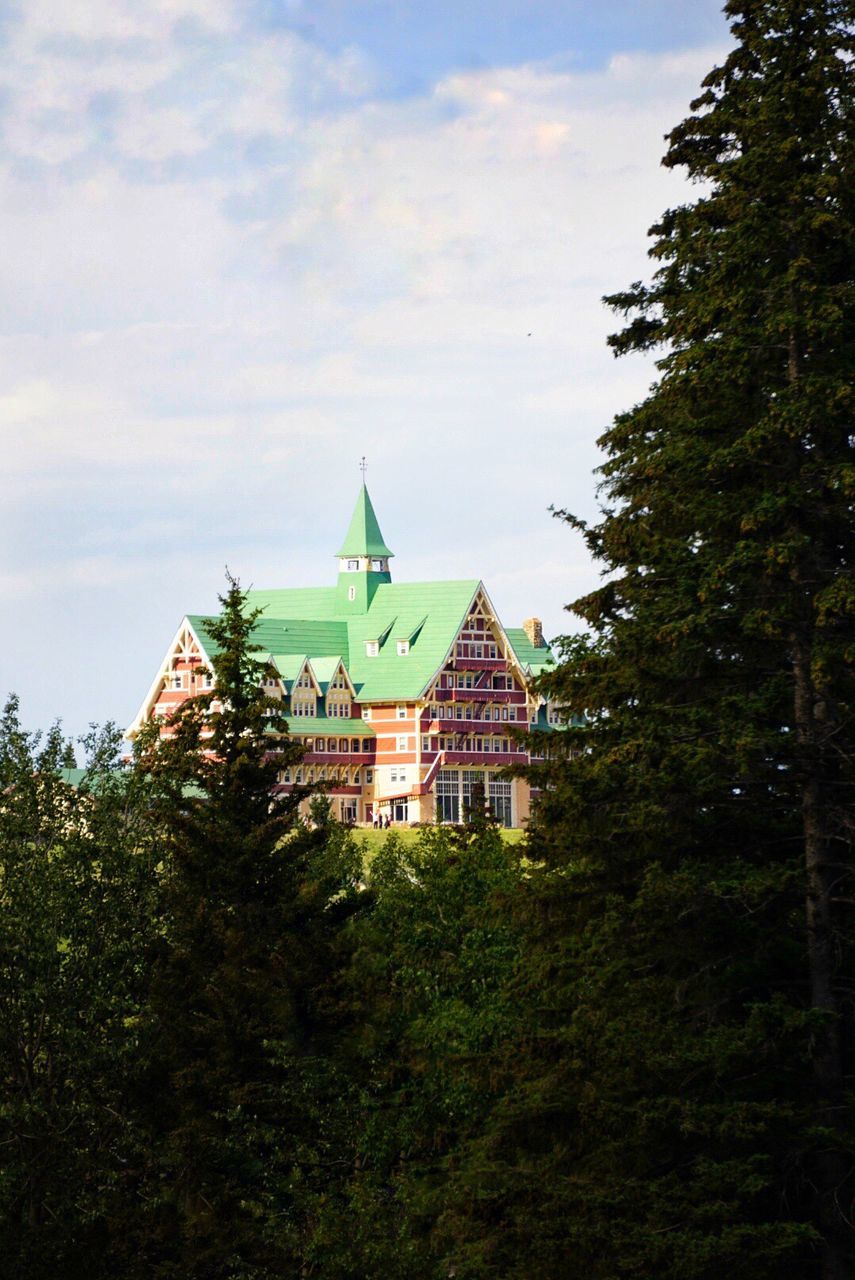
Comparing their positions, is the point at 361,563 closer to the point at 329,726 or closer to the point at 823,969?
the point at 329,726

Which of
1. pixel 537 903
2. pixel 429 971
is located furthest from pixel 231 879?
pixel 537 903

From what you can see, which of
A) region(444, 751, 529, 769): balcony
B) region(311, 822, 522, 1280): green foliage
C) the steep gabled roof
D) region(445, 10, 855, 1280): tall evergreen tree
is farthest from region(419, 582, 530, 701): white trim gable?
region(445, 10, 855, 1280): tall evergreen tree

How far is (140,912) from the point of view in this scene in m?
41.2

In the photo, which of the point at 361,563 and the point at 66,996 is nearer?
the point at 66,996

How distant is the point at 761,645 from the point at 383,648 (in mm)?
112529

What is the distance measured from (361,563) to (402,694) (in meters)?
15.0

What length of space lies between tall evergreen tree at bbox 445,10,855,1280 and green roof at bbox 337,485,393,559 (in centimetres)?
11783

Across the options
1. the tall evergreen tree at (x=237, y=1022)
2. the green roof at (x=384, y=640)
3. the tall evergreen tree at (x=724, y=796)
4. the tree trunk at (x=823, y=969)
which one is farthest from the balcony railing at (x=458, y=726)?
the tree trunk at (x=823, y=969)

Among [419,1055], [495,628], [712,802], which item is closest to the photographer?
[712,802]

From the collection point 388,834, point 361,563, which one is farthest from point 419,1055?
point 361,563

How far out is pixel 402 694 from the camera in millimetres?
132375

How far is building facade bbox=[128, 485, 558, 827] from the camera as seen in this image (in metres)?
131

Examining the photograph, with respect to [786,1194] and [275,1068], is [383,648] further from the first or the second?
[786,1194]

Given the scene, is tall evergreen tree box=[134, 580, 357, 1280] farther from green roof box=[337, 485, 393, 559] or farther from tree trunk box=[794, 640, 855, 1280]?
green roof box=[337, 485, 393, 559]
